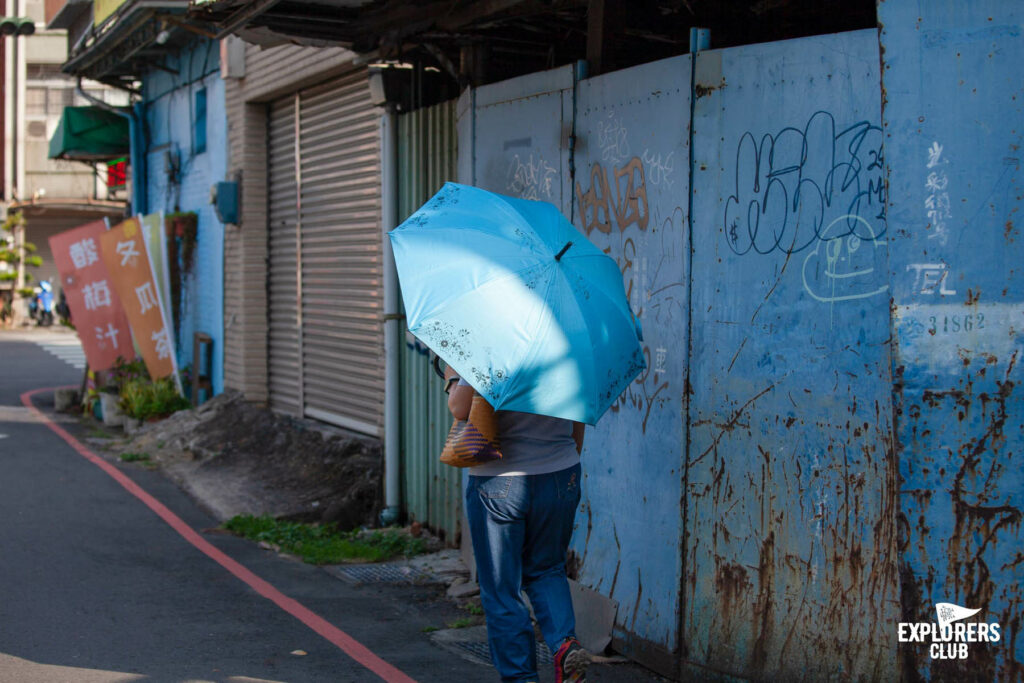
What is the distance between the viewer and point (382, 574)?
281 inches

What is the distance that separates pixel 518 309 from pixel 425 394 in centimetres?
423

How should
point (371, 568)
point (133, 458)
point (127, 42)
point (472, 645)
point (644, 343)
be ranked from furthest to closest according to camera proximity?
point (127, 42), point (133, 458), point (371, 568), point (472, 645), point (644, 343)

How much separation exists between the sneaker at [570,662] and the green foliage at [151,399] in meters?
10.5

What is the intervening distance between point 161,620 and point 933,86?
474 centimetres

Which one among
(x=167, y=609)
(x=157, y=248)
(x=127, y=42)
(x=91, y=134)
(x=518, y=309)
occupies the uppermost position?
(x=127, y=42)

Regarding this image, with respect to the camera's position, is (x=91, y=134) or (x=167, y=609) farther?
(x=91, y=134)

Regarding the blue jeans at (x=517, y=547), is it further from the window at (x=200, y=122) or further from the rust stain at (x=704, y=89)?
the window at (x=200, y=122)

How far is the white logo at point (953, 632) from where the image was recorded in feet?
12.9

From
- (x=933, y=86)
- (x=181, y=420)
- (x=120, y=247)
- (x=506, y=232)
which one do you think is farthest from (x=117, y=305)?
(x=933, y=86)

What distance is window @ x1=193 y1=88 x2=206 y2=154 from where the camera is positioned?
14.5 m

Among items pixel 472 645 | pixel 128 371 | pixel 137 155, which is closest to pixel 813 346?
pixel 472 645

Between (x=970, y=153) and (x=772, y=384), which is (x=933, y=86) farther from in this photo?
(x=772, y=384)

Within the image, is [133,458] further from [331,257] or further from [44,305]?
[44,305]

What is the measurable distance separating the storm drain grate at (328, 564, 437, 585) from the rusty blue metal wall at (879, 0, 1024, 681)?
3.67 meters
